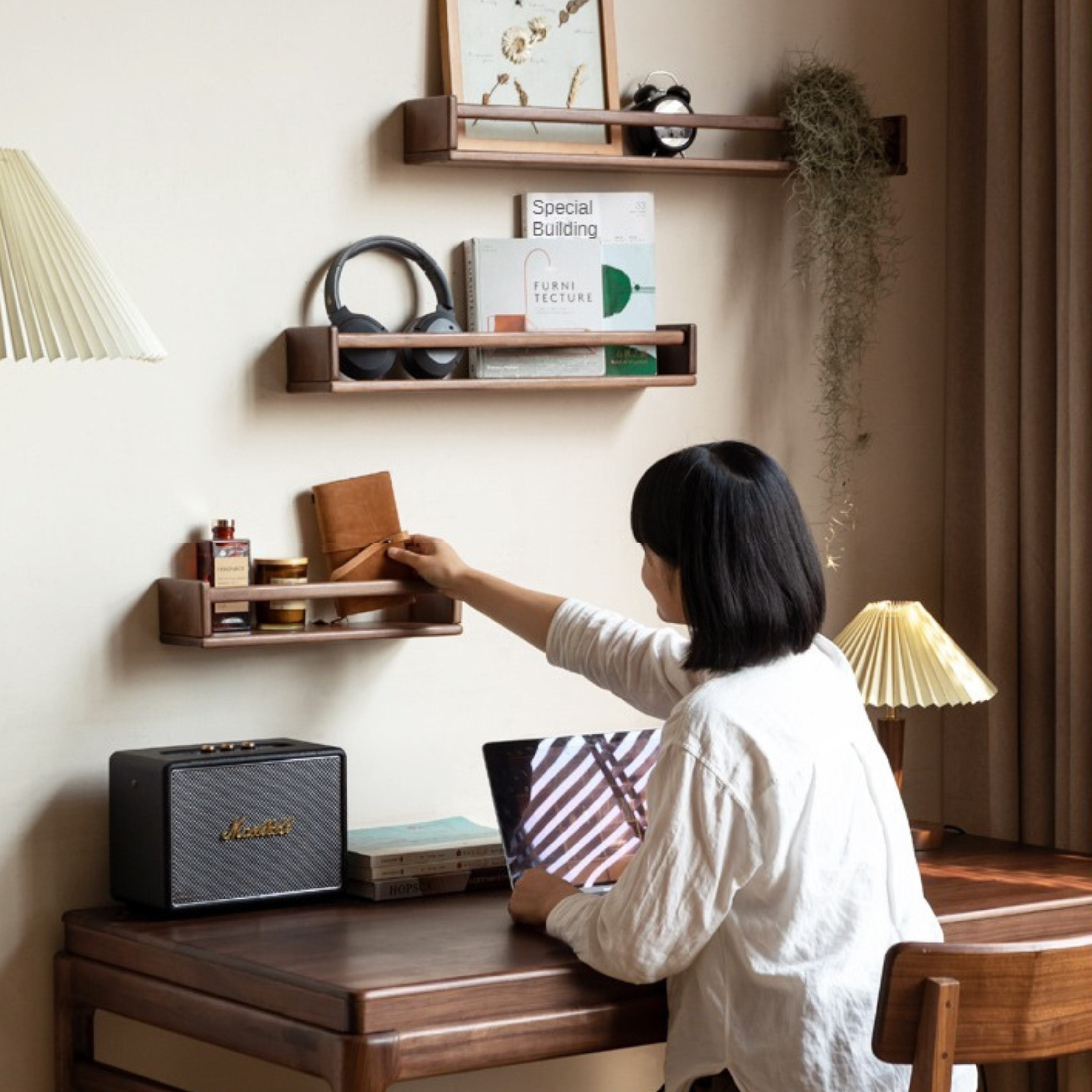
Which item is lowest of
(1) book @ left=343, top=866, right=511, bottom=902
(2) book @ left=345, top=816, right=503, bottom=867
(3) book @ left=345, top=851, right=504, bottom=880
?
(1) book @ left=343, top=866, right=511, bottom=902

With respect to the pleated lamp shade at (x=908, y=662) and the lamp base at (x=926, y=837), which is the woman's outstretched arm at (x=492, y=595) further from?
the lamp base at (x=926, y=837)

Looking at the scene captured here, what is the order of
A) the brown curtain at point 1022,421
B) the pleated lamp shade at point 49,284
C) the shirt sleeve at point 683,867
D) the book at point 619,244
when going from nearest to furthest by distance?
the pleated lamp shade at point 49,284, the shirt sleeve at point 683,867, the book at point 619,244, the brown curtain at point 1022,421

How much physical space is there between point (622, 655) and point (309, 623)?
45 centimetres

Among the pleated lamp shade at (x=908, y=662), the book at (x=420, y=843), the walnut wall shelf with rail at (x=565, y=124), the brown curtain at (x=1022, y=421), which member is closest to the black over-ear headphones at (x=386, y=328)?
the walnut wall shelf with rail at (x=565, y=124)

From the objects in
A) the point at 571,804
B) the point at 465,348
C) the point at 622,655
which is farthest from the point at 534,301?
the point at 571,804

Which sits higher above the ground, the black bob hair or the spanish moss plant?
the spanish moss plant

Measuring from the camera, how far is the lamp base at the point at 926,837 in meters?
2.86

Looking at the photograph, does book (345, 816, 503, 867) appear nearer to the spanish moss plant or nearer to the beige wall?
the beige wall

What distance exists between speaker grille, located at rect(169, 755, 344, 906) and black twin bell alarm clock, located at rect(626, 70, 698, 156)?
106 cm

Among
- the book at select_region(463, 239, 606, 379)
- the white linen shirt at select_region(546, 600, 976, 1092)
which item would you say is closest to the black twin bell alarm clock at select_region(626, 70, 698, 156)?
the book at select_region(463, 239, 606, 379)

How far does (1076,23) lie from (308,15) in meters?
1.18

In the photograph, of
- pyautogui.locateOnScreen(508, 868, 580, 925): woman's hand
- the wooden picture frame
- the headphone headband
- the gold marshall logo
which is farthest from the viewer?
the wooden picture frame

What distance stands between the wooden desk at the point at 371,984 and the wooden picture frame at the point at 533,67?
110 centimetres

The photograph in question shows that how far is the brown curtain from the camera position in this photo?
9.68ft
